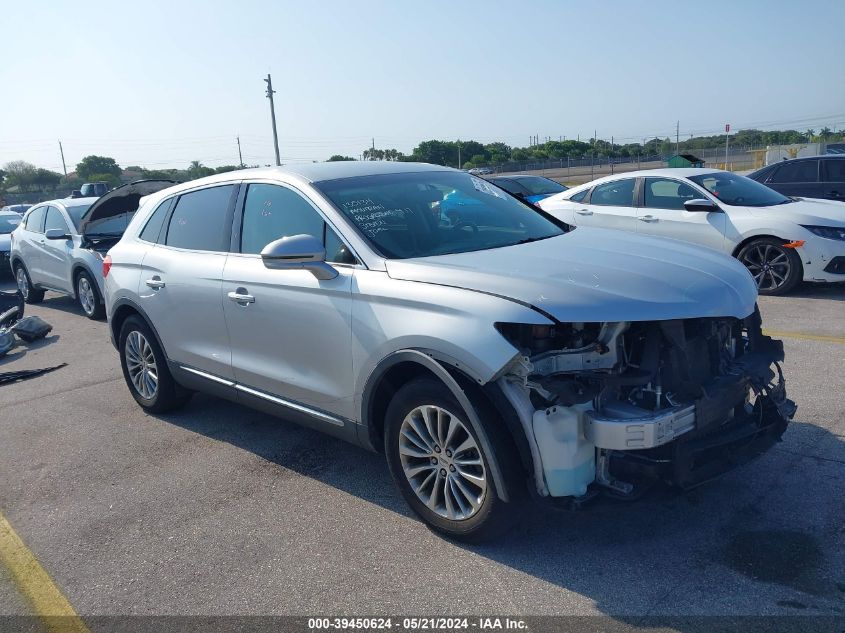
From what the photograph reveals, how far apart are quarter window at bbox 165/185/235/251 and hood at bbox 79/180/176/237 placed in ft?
12.3

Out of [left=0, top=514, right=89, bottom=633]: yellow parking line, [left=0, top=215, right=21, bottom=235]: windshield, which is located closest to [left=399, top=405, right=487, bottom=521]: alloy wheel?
[left=0, top=514, right=89, bottom=633]: yellow parking line

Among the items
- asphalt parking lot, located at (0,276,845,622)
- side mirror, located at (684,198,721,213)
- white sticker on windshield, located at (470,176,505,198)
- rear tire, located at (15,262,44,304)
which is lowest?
asphalt parking lot, located at (0,276,845,622)

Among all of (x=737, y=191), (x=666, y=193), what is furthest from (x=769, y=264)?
(x=666, y=193)

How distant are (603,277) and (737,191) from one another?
698 centimetres

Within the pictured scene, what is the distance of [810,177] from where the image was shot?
11641 millimetres

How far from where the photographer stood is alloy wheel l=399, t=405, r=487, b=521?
354cm

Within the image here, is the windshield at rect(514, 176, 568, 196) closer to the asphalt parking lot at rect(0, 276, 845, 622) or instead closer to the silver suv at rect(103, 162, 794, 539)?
the asphalt parking lot at rect(0, 276, 845, 622)

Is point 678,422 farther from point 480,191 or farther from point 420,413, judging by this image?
point 480,191

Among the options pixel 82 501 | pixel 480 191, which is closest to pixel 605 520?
pixel 480 191

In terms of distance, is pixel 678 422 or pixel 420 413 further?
pixel 420 413

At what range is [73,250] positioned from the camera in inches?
425

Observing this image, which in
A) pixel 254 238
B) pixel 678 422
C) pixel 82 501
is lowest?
pixel 82 501

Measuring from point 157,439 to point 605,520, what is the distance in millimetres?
3355

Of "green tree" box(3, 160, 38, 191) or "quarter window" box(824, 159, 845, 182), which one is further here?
"green tree" box(3, 160, 38, 191)
